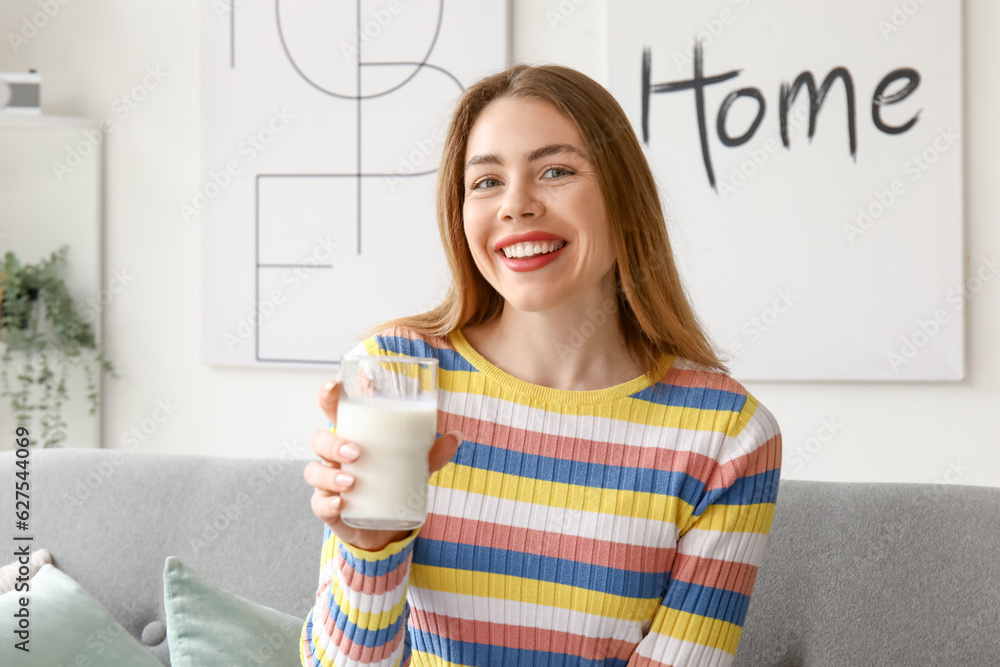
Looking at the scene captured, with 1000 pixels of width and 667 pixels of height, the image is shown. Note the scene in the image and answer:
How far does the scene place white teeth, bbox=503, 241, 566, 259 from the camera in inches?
48.0

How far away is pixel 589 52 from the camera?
2.49 m

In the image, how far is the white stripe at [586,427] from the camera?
1.28 meters

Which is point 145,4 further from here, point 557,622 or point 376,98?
point 557,622

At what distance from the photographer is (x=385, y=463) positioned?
0.89 meters

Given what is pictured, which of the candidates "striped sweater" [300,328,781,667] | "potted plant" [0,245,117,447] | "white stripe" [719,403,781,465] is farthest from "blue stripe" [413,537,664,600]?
"potted plant" [0,245,117,447]

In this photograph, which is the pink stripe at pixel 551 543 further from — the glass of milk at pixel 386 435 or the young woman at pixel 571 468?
the glass of milk at pixel 386 435

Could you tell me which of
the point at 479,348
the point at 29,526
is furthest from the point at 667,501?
the point at 29,526

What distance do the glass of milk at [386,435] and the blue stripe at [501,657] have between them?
408 mm

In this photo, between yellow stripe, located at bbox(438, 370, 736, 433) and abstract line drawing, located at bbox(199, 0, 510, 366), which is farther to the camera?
abstract line drawing, located at bbox(199, 0, 510, 366)

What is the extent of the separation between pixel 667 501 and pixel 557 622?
23 cm

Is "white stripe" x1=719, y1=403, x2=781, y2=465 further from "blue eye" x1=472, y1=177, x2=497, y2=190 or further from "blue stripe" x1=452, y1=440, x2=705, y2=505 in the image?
"blue eye" x1=472, y1=177, x2=497, y2=190

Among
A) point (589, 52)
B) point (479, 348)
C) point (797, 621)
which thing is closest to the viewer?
point (479, 348)

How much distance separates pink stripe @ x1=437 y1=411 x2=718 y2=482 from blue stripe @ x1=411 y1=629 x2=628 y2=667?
0.89ft

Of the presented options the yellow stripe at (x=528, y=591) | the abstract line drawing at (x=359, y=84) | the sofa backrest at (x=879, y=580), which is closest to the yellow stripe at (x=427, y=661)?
the yellow stripe at (x=528, y=591)
